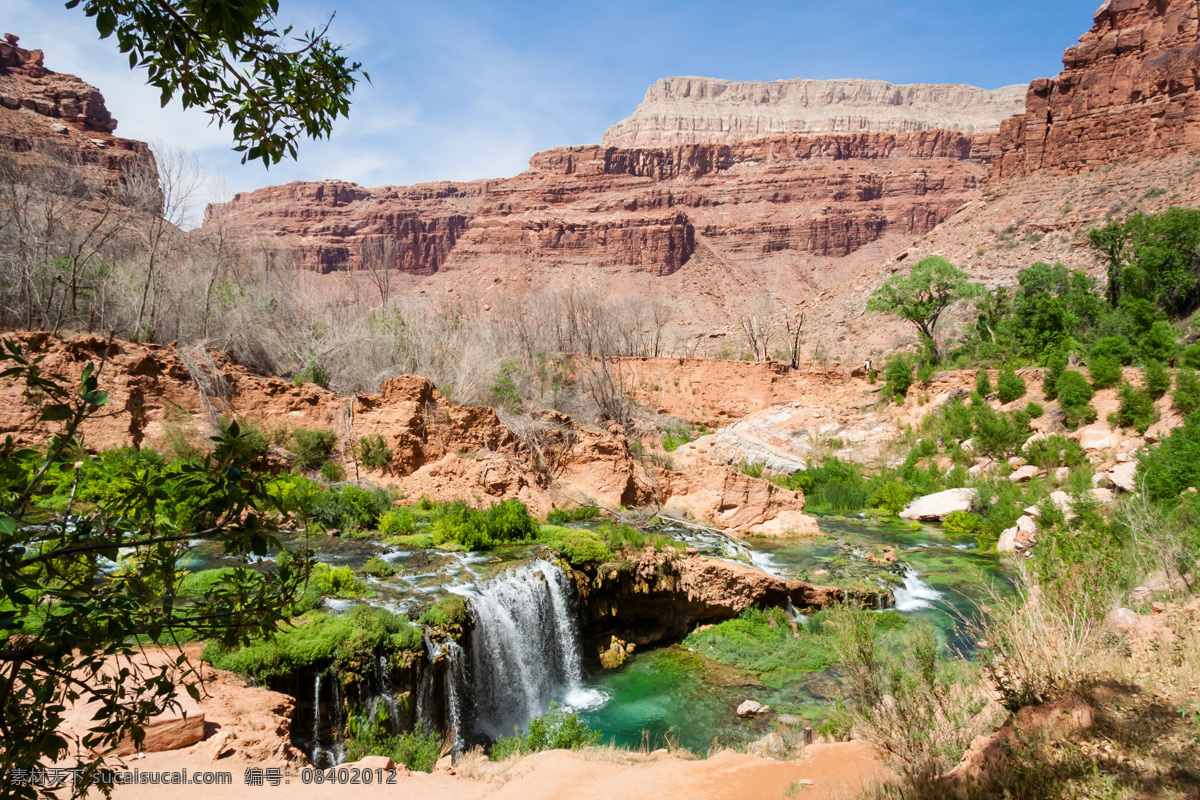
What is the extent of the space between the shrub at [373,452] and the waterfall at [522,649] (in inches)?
209

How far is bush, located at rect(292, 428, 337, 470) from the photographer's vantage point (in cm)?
1348

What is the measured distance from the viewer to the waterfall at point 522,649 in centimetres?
846

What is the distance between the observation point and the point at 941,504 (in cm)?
1795

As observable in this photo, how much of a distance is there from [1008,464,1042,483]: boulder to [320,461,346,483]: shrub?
17138 millimetres

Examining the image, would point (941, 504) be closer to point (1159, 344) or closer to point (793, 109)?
point (1159, 344)

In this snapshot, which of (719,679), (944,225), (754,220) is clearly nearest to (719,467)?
(719,679)

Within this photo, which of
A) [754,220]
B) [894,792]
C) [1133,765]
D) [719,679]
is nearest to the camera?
[1133,765]

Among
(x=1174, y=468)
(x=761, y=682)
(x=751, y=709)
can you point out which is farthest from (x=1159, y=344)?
(x=751, y=709)

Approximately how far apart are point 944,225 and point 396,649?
53.4 m

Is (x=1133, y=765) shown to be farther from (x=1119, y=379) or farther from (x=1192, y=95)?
(x=1192, y=95)

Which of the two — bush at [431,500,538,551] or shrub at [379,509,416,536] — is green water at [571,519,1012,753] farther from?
shrub at [379,509,416,536]

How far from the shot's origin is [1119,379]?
1808cm

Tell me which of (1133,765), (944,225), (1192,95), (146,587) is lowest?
(1133,765)

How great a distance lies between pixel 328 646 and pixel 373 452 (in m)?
7.25
